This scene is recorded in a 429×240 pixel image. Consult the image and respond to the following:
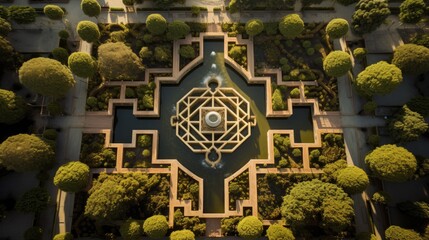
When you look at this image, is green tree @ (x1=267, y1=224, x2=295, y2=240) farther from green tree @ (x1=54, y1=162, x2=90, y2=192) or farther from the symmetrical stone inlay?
green tree @ (x1=54, y1=162, x2=90, y2=192)

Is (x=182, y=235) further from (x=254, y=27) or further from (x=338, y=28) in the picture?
(x=338, y=28)

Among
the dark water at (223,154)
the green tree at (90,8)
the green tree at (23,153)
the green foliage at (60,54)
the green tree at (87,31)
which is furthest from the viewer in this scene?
the green tree at (90,8)

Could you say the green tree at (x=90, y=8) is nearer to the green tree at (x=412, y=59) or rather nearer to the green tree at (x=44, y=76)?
the green tree at (x=44, y=76)

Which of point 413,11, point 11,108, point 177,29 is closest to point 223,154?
point 177,29

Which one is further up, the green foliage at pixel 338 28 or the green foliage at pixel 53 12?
the green foliage at pixel 53 12

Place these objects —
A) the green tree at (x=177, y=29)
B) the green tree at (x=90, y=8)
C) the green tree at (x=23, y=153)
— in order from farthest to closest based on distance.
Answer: the green tree at (x=177, y=29)
the green tree at (x=90, y=8)
the green tree at (x=23, y=153)

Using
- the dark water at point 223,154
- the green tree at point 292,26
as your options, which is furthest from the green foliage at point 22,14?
the green tree at point 292,26

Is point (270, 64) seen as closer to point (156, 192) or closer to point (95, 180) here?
point (156, 192)

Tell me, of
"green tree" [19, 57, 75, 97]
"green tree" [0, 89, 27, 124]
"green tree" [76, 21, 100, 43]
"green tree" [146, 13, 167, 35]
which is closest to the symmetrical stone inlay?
"green tree" [146, 13, 167, 35]
